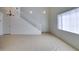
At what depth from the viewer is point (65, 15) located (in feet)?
6.61

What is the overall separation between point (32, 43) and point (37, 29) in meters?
0.29

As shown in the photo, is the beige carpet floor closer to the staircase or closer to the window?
the staircase

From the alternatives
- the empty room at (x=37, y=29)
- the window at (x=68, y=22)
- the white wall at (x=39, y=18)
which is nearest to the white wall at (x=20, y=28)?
the empty room at (x=37, y=29)

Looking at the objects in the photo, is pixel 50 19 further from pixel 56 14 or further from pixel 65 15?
pixel 65 15

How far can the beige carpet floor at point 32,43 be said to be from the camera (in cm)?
163

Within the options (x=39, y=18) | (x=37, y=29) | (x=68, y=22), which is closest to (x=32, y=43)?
(x=37, y=29)

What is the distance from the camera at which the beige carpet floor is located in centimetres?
163

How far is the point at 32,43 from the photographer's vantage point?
176 centimetres

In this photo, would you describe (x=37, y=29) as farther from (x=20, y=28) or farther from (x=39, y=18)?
(x=20, y=28)
